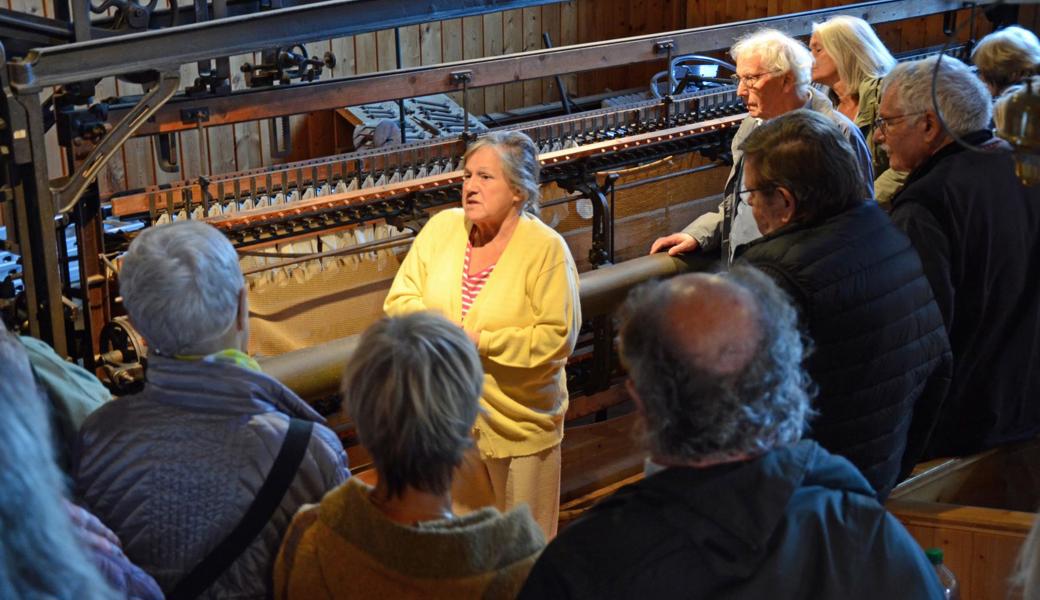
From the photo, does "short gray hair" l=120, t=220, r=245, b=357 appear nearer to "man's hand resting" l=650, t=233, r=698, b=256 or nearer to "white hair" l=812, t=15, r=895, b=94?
"man's hand resting" l=650, t=233, r=698, b=256

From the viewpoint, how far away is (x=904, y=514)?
2518 millimetres

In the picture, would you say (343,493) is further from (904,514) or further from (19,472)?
(904,514)

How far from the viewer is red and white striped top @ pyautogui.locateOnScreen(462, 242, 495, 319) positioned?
2.94 m

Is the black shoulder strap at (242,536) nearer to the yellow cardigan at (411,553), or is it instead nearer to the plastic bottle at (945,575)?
the yellow cardigan at (411,553)

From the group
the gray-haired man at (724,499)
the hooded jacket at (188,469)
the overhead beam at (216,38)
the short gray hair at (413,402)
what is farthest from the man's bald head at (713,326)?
the overhead beam at (216,38)

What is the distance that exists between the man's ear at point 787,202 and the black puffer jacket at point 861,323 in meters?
0.04

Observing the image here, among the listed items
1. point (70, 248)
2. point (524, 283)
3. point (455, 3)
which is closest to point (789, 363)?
point (524, 283)

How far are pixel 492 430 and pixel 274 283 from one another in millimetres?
850

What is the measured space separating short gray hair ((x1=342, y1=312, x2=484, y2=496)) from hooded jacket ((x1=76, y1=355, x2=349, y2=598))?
24cm

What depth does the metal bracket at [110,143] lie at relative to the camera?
279 cm

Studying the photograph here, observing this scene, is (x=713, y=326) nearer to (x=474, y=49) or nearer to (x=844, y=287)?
(x=844, y=287)

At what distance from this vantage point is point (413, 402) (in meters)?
1.59

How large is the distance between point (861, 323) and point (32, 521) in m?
1.52

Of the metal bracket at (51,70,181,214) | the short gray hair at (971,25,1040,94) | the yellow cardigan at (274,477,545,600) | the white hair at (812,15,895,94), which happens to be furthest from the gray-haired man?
the white hair at (812,15,895,94)
